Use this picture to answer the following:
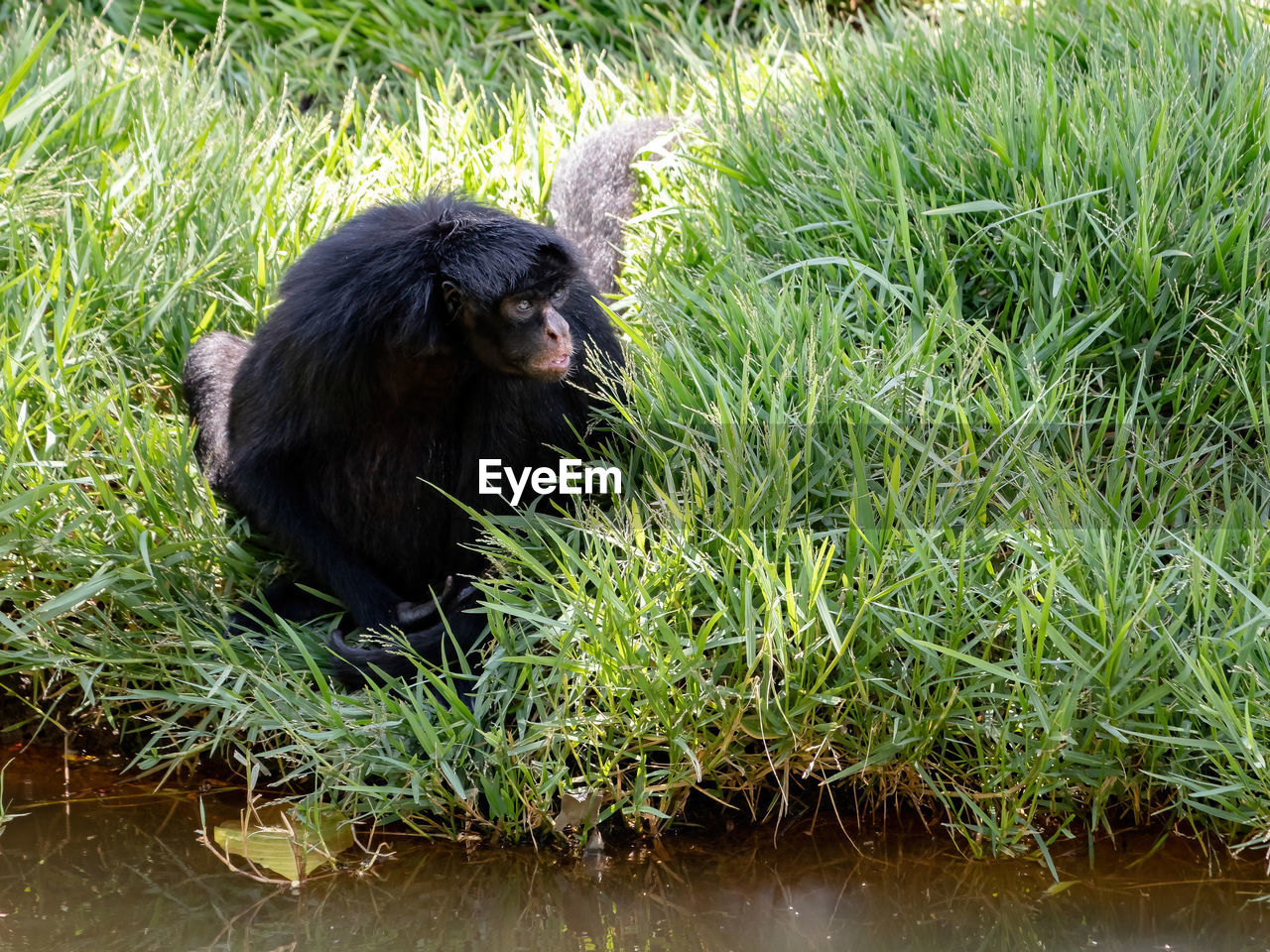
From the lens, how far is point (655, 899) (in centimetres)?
299

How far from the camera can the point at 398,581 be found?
12.6ft

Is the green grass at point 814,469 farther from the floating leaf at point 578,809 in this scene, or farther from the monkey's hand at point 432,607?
the monkey's hand at point 432,607

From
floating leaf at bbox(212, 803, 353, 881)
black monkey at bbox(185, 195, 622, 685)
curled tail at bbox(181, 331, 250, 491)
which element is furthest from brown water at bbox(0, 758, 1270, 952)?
curled tail at bbox(181, 331, 250, 491)

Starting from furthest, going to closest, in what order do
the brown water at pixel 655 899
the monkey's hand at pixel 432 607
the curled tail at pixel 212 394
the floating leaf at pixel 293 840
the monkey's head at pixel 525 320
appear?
the curled tail at pixel 212 394 < the monkey's hand at pixel 432 607 < the monkey's head at pixel 525 320 < the floating leaf at pixel 293 840 < the brown water at pixel 655 899

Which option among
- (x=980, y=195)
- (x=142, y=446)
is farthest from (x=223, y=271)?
(x=980, y=195)

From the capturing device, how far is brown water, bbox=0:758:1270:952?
9.36ft

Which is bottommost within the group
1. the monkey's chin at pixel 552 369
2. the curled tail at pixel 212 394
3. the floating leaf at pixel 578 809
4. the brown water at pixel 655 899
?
the brown water at pixel 655 899

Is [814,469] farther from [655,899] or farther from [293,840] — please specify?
[293,840]

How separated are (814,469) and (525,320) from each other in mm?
806

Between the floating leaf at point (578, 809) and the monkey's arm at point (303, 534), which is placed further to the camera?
the monkey's arm at point (303, 534)

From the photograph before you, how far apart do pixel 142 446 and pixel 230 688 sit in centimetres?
81

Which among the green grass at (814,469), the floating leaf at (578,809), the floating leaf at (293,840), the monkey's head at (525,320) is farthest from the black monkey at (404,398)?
the floating leaf at (578,809)

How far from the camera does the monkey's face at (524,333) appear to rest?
11.1ft

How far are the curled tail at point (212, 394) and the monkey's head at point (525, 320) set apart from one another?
0.88 m
